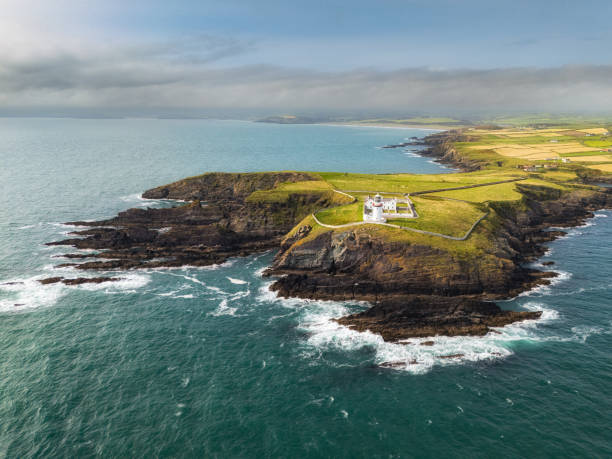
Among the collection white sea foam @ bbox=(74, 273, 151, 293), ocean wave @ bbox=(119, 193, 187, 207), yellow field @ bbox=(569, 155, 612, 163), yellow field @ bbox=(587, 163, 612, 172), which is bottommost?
white sea foam @ bbox=(74, 273, 151, 293)

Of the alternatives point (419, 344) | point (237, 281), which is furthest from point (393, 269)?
point (237, 281)

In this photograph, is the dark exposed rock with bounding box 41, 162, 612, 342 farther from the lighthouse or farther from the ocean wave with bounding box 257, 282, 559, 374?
the lighthouse

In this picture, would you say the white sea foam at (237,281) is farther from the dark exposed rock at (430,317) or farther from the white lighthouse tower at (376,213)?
the white lighthouse tower at (376,213)

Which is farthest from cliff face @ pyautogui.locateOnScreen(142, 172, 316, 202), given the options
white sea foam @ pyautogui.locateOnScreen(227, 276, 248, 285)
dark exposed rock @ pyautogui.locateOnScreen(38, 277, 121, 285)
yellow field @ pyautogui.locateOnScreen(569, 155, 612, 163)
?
yellow field @ pyautogui.locateOnScreen(569, 155, 612, 163)

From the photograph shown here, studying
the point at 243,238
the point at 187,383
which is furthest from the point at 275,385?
the point at 243,238

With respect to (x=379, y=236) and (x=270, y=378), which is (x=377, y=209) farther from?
(x=270, y=378)

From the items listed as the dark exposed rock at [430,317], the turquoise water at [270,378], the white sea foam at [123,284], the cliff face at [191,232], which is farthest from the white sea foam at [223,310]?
the cliff face at [191,232]

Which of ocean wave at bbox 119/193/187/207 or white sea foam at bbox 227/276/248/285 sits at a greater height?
ocean wave at bbox 119/193/187/207
